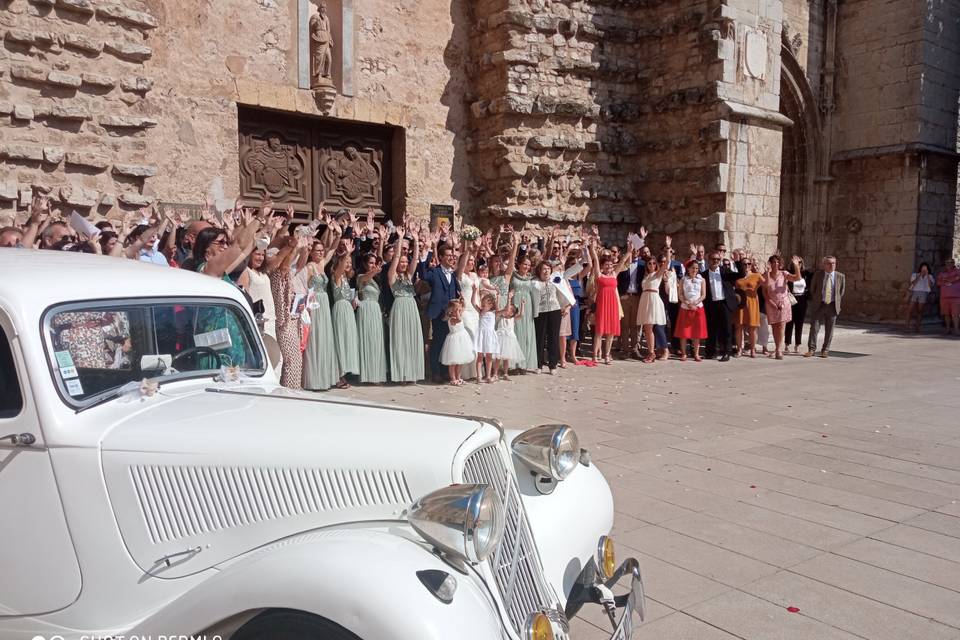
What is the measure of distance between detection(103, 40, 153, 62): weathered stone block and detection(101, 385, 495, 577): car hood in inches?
339

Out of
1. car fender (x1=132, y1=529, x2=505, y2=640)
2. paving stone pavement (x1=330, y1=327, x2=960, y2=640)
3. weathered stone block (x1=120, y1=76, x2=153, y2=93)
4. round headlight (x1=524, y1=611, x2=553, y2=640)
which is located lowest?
paving stone pavement (x1=330, y1=327, x2=960, y2=640)

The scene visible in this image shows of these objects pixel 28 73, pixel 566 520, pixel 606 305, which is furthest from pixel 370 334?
pixel 566 520

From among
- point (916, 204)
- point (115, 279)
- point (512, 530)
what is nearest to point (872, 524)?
point (512, 530)

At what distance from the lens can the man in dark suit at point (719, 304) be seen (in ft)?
38.8

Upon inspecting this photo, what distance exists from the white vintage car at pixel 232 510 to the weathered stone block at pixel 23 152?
6914 mm

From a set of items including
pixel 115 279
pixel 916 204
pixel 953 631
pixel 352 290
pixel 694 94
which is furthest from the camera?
pixel 916 204

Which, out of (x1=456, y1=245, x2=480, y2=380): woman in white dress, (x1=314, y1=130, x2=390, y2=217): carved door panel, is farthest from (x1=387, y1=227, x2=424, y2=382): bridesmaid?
(x1=314, y1=130, x2=390, y2=217): carved door panel

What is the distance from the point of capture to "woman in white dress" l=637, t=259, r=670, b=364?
11.4m

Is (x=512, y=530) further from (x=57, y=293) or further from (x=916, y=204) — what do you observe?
(x=916, y=204)

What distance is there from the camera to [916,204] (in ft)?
55.5

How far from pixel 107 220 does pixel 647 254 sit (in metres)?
8.31

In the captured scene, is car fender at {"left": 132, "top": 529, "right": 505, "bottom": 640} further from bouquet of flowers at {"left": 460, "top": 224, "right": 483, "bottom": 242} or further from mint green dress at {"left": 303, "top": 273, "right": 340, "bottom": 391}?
bouquet of flowers at {"left": 460, "top": 224, "right": 483, "bottom": 242}

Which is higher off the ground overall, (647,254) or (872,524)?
(647,254)

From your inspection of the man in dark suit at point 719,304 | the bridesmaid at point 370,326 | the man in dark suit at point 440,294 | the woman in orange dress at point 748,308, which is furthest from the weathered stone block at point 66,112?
the woman in orange dress at point 748,308
